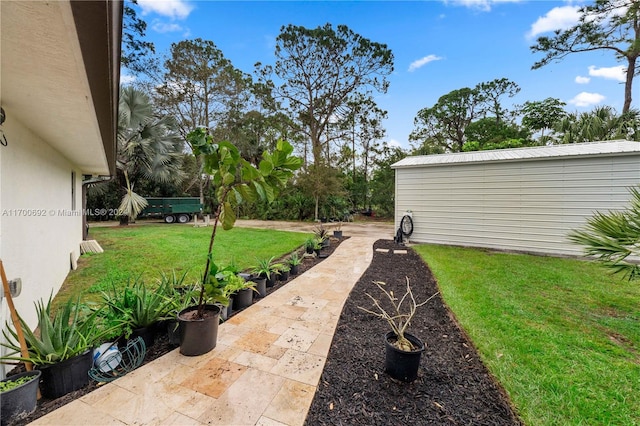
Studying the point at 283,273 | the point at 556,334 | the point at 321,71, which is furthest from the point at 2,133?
the point at 321,71

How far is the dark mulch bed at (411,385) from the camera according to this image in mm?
1603

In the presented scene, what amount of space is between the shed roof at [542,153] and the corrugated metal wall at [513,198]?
5.6 inches

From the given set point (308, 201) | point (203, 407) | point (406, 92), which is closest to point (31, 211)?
point (203, 407)

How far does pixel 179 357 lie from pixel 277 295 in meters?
1.65

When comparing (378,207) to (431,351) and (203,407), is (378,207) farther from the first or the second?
(203,407)

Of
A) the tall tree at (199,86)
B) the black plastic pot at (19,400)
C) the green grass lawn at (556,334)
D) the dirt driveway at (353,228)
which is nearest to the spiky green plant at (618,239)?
the green grass lawn at (556,334)

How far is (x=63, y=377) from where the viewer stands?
1.75 m

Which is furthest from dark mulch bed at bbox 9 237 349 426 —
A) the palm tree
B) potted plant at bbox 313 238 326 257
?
the palm tree

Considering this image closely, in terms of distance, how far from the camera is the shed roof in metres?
5.86

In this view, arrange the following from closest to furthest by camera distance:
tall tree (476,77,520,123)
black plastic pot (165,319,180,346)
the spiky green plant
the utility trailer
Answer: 1. black plastic pot (165,319,180,346)
2. the spiky green plant
3. the utility trailer
4. tall tree (476,77,520,123)

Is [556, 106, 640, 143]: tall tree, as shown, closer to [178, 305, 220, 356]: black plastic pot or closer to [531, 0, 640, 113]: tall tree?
[531, 0, 640, 113]: tall tree

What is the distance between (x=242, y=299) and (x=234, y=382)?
1.48 m

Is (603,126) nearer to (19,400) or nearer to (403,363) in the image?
(403,363)

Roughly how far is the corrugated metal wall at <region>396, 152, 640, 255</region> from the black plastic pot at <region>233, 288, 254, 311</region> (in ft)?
20.7
